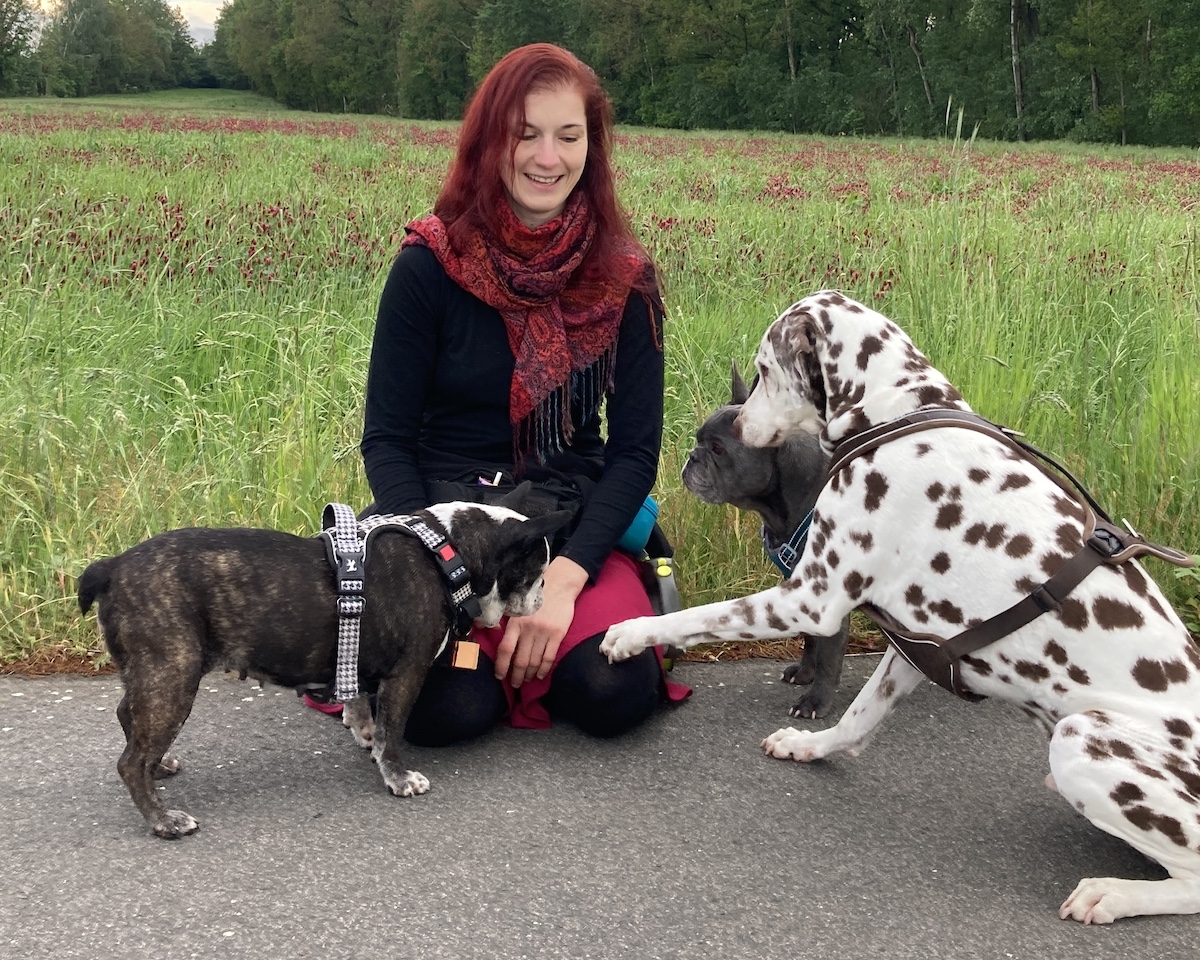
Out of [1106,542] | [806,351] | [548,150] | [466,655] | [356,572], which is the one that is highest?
[548,150]

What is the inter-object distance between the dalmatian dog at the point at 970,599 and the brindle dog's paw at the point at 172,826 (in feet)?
4.46

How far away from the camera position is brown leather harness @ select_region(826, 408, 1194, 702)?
119 inches

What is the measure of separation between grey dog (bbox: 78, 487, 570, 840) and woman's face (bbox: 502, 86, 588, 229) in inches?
42.3

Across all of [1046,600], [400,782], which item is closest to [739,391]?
[1046,600]

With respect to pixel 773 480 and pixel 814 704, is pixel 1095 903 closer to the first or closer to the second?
pixel 814 704

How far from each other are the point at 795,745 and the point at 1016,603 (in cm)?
101

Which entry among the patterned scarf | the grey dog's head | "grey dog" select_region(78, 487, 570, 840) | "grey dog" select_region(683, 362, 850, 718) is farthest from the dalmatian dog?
the patterned scarf

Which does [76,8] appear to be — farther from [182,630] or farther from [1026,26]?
[182,630]

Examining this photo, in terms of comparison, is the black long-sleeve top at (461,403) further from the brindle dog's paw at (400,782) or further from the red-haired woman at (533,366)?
the brindle dog's paw at (400,782)

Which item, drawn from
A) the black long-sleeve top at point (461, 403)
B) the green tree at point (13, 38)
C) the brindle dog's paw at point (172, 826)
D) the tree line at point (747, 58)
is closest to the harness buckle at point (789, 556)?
the black long-sleeve top at point (461, 403)

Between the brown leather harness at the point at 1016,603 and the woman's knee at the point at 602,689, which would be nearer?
the brown leather harness at the point at 1016,603

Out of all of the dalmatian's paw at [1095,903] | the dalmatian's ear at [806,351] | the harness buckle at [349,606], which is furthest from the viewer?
the dalmatian's ear at [806,351]

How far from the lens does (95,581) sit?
10.4ft

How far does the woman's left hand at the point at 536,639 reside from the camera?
3.90m
